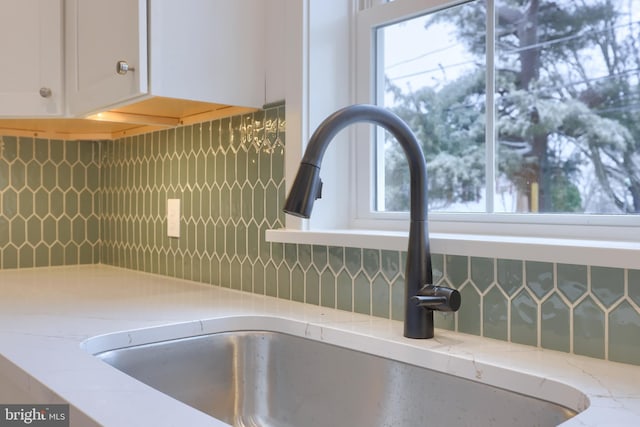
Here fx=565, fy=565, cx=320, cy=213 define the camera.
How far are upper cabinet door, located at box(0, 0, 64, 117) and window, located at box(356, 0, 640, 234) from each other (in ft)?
2.99

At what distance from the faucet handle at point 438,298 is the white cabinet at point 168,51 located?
0.76m

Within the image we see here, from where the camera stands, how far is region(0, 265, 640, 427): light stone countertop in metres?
0.70

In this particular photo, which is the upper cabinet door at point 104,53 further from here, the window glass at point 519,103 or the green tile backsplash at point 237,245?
the window glass at point 519,103

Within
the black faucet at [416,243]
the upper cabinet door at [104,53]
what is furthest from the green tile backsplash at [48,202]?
the black faucet at [416,243]

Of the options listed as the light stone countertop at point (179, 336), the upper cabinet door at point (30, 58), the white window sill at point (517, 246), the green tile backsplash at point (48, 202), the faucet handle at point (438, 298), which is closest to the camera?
the light stone countertop at point (179, 336)

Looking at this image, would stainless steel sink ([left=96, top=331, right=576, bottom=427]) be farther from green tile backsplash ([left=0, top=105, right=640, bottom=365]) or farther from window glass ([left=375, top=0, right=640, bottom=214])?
window glass ([left=375, top=0, right=640, bottom=214])

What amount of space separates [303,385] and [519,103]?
2.38 feet

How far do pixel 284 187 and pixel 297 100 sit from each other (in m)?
0.22

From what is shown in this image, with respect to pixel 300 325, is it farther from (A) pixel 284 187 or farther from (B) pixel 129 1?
(B) pixel 129 1

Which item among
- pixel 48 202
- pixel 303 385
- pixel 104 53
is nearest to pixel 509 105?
pixel 303 385

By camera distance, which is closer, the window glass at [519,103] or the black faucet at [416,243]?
the black faucet at [416,243]

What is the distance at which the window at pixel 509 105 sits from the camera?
1034 mm

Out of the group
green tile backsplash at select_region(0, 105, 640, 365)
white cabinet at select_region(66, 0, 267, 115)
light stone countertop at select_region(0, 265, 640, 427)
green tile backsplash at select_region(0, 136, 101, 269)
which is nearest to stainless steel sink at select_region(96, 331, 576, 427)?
light stone countertop at select_region(0, 265, 640, 427)

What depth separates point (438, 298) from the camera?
3.09ft
